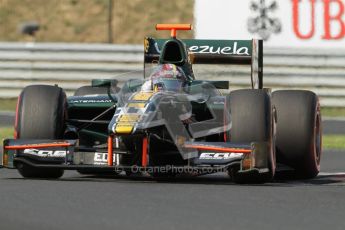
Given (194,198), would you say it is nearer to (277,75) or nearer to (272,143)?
(272,143)

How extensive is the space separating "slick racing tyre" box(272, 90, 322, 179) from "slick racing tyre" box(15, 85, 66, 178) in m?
2.10

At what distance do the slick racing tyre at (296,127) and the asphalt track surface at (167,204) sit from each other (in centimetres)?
31

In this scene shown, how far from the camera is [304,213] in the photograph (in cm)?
852

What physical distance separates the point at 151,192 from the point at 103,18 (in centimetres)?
2014

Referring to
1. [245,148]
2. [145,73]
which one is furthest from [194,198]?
[145,73]

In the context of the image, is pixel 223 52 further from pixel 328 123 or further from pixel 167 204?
pixel 328 123

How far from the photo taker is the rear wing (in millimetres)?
13103

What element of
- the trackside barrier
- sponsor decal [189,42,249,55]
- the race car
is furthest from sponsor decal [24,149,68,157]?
the trackside barrier

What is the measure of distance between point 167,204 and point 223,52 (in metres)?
4.47

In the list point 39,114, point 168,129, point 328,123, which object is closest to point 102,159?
point 168,129

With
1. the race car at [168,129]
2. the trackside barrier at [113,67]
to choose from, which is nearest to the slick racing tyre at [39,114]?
the race car at [168,129]

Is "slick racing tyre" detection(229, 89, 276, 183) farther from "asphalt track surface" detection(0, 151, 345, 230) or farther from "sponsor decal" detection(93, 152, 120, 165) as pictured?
"sponsor decal" detection(93, 152, 120, 165)

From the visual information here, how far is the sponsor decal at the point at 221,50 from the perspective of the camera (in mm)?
13117

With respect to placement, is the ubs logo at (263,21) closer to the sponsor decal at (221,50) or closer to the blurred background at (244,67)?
the blurred background at (244,67)
